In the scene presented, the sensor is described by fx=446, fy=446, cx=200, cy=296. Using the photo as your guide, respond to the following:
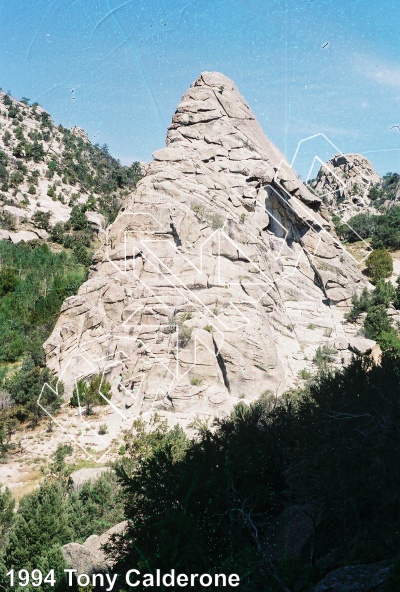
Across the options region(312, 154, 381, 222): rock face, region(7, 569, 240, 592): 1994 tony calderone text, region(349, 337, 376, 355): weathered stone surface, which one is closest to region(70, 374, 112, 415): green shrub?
region(7, 569, 240, 592): 1994 tony calderone text

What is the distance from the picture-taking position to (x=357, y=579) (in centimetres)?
462

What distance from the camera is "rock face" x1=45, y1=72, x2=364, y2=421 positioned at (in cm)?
1922

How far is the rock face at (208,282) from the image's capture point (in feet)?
63.1

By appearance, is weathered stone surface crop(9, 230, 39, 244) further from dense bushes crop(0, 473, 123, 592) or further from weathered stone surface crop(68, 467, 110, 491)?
dense bushes crop(0, 473, 123, 592)

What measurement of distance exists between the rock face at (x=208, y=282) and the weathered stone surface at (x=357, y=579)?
13.0 m

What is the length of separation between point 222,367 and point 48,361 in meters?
7.91

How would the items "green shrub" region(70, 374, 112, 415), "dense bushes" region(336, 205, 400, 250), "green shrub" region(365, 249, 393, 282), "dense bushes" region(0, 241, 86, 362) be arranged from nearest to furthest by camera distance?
"green shrub" region(70, 374, 112, 415), "dense bushes" region(0, 241, 86, 362), "green shrub" region(365, 249, 393, 282), "dense bushes" region(336, 205, 400, 250)

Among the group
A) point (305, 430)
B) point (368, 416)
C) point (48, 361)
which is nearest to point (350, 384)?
point (305, 430)

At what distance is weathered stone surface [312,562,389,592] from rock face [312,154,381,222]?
55071 mm

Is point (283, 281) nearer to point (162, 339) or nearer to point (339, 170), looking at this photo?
point (162, 339)

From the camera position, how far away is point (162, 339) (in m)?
19.8

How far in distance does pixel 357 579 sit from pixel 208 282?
17131 mm

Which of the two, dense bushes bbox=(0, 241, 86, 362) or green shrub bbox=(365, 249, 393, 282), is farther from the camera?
green shrub bbox=(365, 249, 393, 282)

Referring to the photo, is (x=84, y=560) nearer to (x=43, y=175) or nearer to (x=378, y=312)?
(x=378, y=312)
